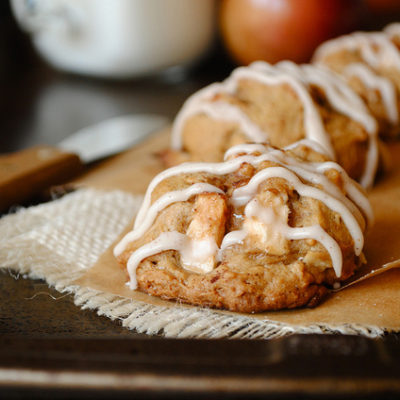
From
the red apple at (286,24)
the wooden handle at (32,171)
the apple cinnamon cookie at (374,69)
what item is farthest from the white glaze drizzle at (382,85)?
the wooden handle at (32,171)

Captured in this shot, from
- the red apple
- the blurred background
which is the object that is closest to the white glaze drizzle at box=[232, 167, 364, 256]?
the blurred background

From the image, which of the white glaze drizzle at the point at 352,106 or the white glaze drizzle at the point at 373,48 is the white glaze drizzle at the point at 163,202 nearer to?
the white glaze drizzle at the point at 352,106

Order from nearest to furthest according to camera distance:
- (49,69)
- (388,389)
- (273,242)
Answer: (388,389), (273,242), (49,69)

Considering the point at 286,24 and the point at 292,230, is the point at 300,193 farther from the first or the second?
the point at 286,24

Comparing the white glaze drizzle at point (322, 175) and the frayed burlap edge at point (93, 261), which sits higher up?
the white glaze drizzle at point (322, 175)

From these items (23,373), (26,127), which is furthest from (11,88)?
(23,373)

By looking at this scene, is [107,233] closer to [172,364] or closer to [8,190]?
[8,190]
